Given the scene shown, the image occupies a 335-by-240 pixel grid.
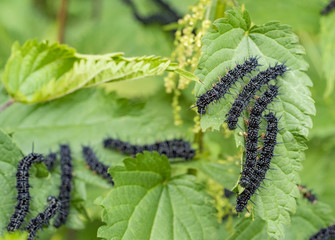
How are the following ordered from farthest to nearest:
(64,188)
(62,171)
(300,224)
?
(300,224)
(62,171)
(64,188)

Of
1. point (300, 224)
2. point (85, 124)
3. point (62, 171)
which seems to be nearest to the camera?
point (62, 171)

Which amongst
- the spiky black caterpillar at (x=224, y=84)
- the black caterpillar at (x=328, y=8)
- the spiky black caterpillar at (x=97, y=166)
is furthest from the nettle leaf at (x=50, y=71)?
the black caterpillar at (x=328, y=8)

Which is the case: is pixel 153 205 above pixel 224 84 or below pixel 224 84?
below

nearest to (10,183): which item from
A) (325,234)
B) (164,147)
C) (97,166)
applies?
(97,166)

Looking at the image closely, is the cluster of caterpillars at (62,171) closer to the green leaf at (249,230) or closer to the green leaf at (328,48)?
the green leaf at (249,230)

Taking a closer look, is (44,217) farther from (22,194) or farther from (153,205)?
(153,205)

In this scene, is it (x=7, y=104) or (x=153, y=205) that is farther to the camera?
(x=7, y=104)

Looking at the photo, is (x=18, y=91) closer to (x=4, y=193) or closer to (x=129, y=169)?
(x=4, y=193)
